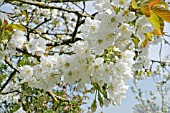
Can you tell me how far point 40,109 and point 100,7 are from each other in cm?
378

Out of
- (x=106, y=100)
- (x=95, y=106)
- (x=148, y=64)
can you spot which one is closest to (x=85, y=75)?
(x=106, y=100)

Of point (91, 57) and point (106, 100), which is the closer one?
point (91, 57)

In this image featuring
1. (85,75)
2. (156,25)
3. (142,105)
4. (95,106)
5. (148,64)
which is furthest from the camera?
(142,105)

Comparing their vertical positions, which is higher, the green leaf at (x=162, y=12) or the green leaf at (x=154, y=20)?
the green leaf at (x=162, y=12)

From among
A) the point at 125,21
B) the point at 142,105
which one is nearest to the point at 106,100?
the point at 125,21

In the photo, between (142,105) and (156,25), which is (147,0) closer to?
(156,25)

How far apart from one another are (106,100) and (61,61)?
0.24 m

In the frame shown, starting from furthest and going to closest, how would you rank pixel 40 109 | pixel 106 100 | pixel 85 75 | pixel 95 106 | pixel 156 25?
1. pixel 40 109
2. pixel 95 106
3. pixel 106 100
4. pixel 85 75
5. pixel 156 25

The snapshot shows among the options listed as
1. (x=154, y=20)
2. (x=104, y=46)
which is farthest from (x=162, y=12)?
(x=104, y=46)

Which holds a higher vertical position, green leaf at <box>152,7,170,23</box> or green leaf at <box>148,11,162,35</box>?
green leaf at <box>152,7,170,23</box>

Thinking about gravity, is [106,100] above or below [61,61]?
below

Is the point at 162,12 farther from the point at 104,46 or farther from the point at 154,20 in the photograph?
the point at 104,46

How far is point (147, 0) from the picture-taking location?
1037mm

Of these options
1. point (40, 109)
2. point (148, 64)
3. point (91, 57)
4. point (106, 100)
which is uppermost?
point (40, 109)
